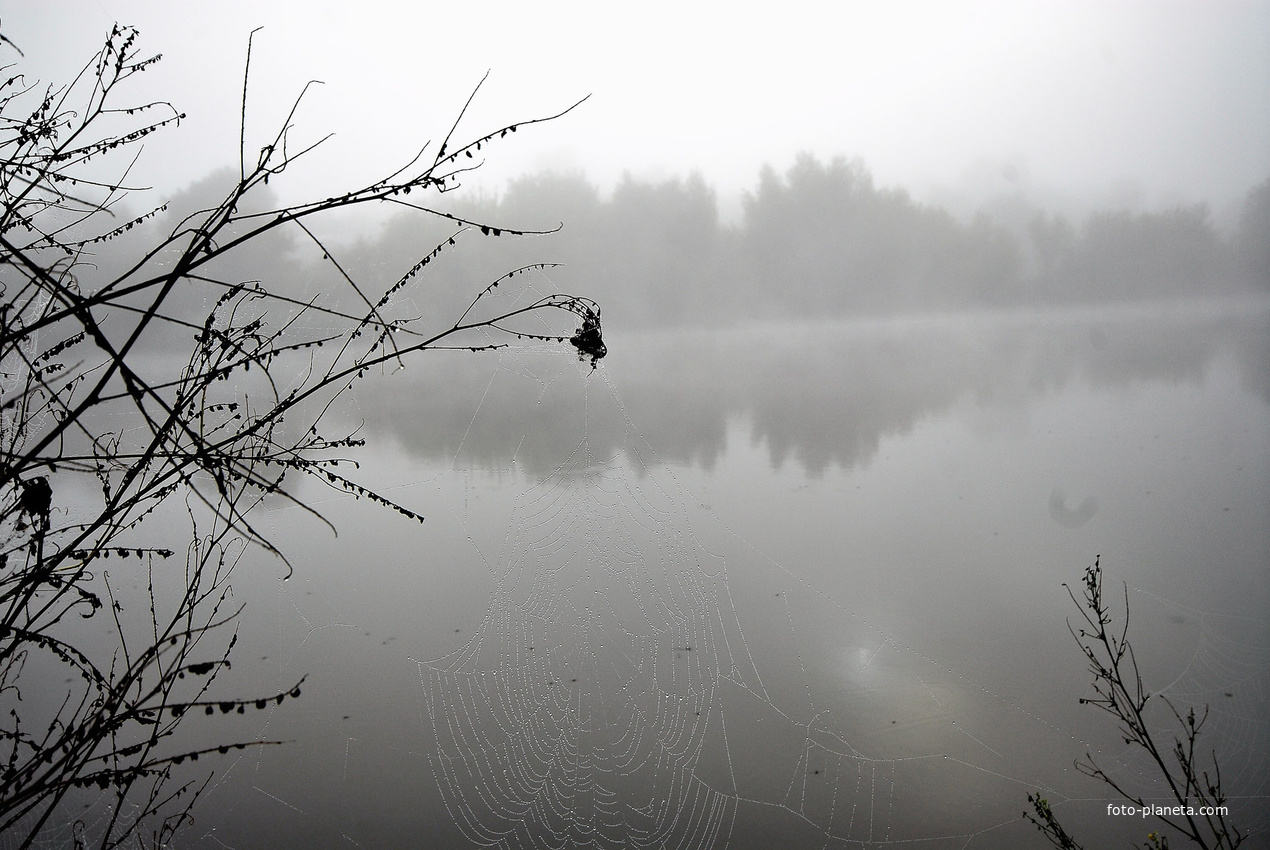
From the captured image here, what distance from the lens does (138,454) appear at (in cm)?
100

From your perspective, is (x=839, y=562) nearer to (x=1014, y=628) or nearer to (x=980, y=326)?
(x=1014, y=628)

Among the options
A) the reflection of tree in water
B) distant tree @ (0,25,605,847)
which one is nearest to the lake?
the reflection of tree in water

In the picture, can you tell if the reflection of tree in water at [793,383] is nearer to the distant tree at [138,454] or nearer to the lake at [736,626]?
the lake at [736,626]

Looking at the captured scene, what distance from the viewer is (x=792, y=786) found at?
372 centimetres

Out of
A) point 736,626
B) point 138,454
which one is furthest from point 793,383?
point 138,454

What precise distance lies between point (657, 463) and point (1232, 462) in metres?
7.06

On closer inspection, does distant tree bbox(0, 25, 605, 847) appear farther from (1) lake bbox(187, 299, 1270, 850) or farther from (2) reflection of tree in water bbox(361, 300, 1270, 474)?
(2) reflection of tree in water bbox(361, 300, 1270, 474)

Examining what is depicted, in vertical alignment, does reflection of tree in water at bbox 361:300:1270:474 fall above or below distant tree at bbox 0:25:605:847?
above

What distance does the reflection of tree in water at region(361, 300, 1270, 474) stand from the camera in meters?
10.3

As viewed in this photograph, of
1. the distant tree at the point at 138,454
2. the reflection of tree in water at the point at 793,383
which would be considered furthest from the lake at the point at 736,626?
the distant tree at the point at 138,454

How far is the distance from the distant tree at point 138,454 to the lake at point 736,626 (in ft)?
2.18

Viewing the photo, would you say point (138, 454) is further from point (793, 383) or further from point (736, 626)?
point (793, 383)

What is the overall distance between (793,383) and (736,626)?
32.8ft

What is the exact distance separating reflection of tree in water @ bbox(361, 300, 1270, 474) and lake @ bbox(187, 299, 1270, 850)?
137 mm
